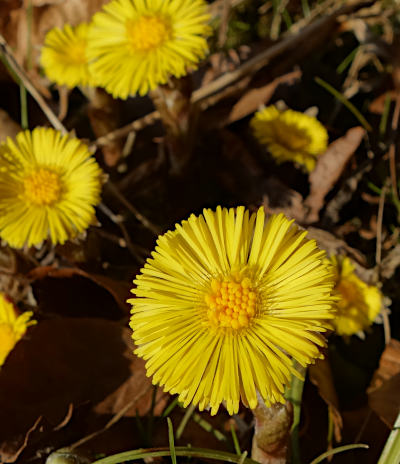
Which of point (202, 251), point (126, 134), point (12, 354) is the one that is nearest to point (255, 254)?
point (202, 251)

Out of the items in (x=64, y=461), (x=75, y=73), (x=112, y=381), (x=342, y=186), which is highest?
(x=75, y=73)

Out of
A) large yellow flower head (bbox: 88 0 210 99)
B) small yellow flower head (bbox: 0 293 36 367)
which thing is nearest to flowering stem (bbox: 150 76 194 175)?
large yellow flower head (bbox: 88 0 210 99)

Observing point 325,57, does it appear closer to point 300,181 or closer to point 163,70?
point 300,181

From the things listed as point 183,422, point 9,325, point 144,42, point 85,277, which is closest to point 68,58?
point 144,42

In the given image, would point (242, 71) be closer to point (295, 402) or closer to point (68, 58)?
point (68, 58)

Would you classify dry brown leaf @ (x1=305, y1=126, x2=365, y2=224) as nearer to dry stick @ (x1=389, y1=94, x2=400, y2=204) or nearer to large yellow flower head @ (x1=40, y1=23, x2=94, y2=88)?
dry stick @ (x1=389, y1=94, x2=400, y2=204)

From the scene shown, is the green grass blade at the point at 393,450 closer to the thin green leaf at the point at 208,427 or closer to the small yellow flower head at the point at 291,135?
the thin green leaf at the point at 208,427
